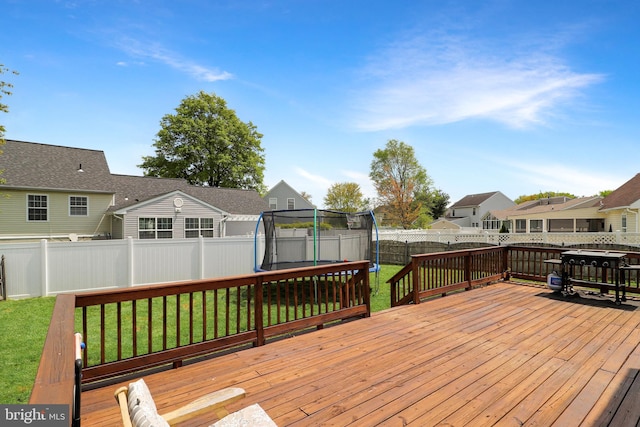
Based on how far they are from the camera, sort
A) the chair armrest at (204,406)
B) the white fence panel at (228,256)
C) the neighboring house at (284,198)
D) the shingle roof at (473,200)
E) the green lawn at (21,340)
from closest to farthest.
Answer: the chair armrest at (204,406) < the green lawn at (21,340) < the white fence panel at (228,256) < the neighboring house at (284,198) < the shingle roof at (473,200)

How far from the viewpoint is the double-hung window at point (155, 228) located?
14.4 m

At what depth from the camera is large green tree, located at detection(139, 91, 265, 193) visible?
2725 centimetres

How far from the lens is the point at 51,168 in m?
14.8

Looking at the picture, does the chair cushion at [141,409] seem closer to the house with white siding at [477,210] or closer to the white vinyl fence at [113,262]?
the white vinyl fence at [113,262]

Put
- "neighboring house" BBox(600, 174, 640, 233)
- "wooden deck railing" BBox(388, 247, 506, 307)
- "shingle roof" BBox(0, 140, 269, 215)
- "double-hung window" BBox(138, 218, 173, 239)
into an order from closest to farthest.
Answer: "wooden deck railing" BBox(388, 247, 506, 307) < "shingle roof" BBox(0, 140, 269, 215) < "double-hung window" BBox(138, 218, 173, 239) < "neighboring house" BBox(600, 174, 640, 233)

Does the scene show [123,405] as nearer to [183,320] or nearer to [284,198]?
[183,320]

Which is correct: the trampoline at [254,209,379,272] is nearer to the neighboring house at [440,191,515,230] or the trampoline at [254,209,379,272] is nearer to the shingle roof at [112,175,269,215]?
the shingle roof at [112,175,269,215]

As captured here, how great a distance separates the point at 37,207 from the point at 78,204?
1.46m

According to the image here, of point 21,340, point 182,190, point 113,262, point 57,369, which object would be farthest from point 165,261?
point 182,190

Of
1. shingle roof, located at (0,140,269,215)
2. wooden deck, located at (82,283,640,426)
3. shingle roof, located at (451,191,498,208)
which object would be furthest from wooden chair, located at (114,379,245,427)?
shingle roof, located at (451,191,498,208)

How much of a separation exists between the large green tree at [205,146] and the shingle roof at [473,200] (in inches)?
1155

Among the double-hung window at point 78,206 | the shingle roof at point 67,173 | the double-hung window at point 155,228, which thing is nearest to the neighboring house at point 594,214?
the double-hung window at point 155,228

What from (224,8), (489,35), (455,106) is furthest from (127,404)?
(455,106)

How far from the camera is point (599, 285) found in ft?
20.2
